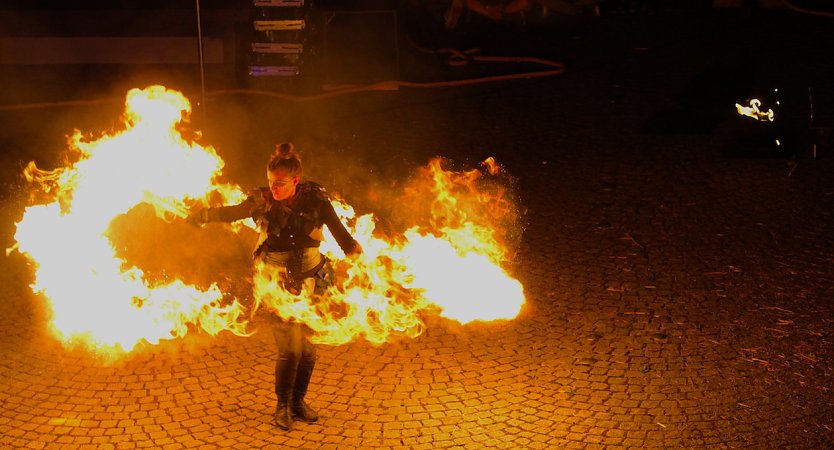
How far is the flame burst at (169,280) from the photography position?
8.08 metres

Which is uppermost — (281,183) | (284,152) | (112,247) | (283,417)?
(284,152)

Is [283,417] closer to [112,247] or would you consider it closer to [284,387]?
[284,387]

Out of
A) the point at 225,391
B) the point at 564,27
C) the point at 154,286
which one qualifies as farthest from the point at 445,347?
the point at 564,27

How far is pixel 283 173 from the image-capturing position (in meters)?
6.78

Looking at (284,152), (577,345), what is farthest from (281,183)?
(577,345)

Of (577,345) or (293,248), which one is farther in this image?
(577,345)

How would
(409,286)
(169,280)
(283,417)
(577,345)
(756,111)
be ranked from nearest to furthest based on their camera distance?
1. (283,417)
2. (409,286)
3. (577,345)
4. (169,280)
5. (756,111)

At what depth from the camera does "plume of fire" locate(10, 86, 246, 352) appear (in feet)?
26.8

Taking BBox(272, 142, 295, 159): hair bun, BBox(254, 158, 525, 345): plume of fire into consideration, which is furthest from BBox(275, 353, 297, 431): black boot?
BBox(272, 142, 295, 159): hair bun

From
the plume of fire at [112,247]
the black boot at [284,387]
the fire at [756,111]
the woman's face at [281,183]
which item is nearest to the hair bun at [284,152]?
the woman's face at [281,183]

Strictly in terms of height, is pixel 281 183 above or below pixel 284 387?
above

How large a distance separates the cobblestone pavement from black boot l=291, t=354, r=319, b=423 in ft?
0.30

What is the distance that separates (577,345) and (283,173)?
2.96 metres

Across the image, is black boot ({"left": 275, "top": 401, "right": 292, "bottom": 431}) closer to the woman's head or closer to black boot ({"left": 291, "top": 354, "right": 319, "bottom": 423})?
black boot ({"left": 291, "top": 354, "right": 319, "bottom": 423})
